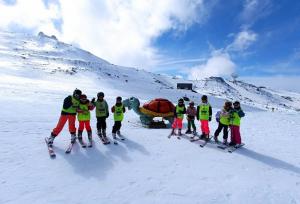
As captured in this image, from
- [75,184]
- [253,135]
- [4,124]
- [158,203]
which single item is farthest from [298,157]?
[4,124]

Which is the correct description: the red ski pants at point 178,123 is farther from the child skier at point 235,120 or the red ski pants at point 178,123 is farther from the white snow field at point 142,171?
the child skier at point 235,120

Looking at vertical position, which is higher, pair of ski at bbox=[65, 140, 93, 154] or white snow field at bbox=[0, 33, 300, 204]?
pair of ski at bbox=[65, 140, 93, 154]

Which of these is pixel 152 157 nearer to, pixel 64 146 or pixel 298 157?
pixel 64 146

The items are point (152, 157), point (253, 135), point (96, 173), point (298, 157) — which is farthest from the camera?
point (253, 135)

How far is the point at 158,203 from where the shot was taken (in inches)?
256

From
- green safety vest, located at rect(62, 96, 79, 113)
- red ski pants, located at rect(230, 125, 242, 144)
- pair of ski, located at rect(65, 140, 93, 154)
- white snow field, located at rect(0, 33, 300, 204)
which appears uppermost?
green safety vest, located at rect(62, 96, 79, 113)

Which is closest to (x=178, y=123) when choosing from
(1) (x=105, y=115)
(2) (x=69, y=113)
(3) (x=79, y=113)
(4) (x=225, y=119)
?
(4) (x=225, y=119)

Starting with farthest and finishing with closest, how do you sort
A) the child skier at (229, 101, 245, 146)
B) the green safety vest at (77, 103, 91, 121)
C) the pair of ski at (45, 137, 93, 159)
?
the child skier at (229, 101, 245, 146), the green safety vest at (77, 103, 91, 121), the pair of ski at (45, 137, 93, 159)

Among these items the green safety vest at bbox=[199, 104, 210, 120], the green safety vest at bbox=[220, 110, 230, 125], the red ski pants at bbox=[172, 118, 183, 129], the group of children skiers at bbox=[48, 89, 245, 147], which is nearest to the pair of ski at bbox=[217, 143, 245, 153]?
the group of children skiers at bbox=[48, 89, 245, 147]

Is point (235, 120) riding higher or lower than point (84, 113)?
lower

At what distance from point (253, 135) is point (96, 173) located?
32.8ft

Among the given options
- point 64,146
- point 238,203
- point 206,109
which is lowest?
point 238,203

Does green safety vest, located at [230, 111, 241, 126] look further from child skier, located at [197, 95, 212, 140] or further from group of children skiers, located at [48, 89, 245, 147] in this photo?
child skier, located at [197, 95, 212, 140]

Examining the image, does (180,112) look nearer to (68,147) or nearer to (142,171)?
(142,171)
